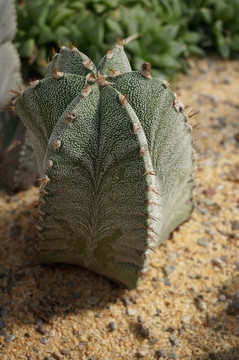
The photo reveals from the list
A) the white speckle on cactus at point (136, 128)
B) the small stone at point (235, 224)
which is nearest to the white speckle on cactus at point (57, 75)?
the white speckle on cactus at point (136, 128)

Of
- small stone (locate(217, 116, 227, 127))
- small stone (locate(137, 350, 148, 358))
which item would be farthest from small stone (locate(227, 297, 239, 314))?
small stone (locate(217, 116, 227, 127))

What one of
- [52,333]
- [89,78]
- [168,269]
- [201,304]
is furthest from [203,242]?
[89,78]

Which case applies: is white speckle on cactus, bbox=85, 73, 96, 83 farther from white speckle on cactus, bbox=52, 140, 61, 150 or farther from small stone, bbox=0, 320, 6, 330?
small stone, bbox=0, 320, 6, 330

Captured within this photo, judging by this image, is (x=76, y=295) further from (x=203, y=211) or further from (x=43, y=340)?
(x=203, y=211)

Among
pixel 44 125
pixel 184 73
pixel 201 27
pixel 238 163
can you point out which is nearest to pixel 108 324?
pixel 44 125

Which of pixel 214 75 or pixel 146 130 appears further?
pixel 214 75

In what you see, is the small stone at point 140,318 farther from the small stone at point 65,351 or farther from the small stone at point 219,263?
the small stone at point 219,263

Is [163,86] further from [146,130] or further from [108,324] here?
[108,324]
